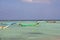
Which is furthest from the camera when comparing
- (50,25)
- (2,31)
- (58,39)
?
(50,25)

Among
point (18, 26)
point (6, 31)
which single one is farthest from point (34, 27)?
point (6, 31)

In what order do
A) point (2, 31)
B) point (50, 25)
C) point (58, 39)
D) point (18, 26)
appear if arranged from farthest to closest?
1. point (50, 25)
2. point (18, 26)
3. point (2, 31)
4. point (58, 39)

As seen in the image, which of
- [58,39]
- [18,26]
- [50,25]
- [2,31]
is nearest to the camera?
[58,39]

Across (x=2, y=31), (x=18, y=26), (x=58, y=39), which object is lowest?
(x=58, y=39)

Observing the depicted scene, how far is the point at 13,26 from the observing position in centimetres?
516

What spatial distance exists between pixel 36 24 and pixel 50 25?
3.45 feet

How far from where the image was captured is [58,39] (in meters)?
3.36

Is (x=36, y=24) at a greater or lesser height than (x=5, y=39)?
greater

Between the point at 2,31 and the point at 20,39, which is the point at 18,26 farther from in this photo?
the point at 20,39

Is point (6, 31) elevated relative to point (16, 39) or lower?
elevated

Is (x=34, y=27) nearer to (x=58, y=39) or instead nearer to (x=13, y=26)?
(x=13, y=26)

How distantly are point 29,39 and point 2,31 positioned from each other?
1021mm

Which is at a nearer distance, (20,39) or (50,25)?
(20,39)

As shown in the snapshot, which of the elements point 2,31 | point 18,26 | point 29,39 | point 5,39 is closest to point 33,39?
point 29,39
